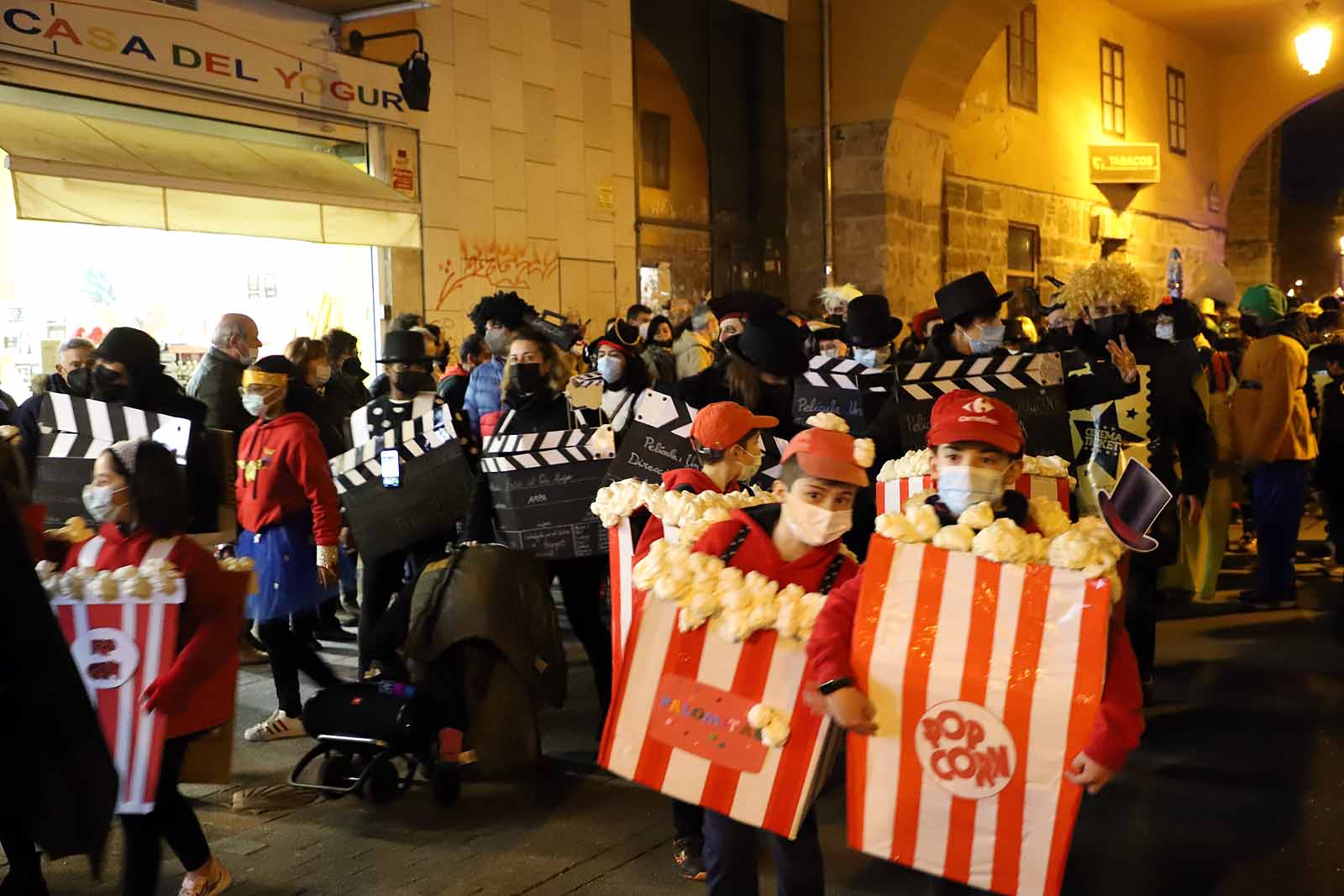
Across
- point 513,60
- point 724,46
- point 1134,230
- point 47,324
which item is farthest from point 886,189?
point 47,324

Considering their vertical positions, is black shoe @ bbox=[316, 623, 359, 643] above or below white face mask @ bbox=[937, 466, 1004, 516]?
below

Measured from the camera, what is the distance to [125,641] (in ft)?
13.8

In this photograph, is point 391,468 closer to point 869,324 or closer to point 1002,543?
point 869,324

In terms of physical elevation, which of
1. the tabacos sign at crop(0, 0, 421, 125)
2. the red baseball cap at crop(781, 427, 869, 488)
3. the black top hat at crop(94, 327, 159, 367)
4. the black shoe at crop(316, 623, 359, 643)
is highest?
the tabacos sign at crop(0, 0, 421, 125)

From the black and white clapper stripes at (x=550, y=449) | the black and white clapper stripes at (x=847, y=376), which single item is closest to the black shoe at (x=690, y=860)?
the black and white clapper stripes at (x=550, y=449)

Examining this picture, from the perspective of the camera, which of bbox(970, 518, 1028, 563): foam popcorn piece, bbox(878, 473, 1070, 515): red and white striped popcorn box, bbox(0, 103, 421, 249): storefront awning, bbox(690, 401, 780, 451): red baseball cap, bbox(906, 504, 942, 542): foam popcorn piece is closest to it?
bbox(970, 518, 1028, 563): foam popcorn piece

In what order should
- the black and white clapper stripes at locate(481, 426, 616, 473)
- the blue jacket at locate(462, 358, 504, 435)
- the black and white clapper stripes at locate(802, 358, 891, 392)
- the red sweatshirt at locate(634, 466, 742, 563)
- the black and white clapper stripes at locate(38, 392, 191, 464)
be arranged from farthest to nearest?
the blue jacket at locate(462, 358, 504, 435) < the black and white clapper stripes at locate(802, 358, 891, 392) < the black and white clapper stripes at locate(481, 426, 616, 473) < the black and white clapper stripes at locate(38, 392, 191, 464) < the red sweatshirt at locate(634, 466, 742, 563)

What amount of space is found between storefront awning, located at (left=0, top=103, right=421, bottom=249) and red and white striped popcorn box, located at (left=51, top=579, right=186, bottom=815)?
280 inches

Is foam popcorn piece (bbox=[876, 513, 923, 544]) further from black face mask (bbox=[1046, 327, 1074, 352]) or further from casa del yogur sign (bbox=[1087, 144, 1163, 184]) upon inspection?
casa del yogur sign (bbox=[1087, 144, 1163, 184])

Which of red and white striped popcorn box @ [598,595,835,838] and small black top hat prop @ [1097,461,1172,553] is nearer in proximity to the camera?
small black top hat prop @ [1097,461,1172,553]

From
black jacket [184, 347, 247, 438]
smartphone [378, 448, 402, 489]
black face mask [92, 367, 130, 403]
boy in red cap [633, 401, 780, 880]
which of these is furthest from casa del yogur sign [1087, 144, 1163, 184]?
boy in red cap [633, 401, 780, 880]

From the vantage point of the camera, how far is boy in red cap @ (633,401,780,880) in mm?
4816

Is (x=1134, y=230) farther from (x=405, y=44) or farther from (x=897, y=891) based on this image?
(x=897, y=891)

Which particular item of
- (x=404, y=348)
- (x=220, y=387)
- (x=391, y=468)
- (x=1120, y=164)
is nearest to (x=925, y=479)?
(x=391, y=468)
